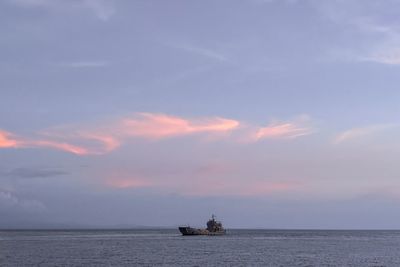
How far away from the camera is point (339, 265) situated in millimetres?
85562

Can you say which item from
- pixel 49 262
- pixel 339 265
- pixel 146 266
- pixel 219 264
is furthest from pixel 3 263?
pixel 339 265

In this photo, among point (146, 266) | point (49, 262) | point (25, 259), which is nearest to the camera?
point (146, 266)

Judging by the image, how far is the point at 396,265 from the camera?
281 feet

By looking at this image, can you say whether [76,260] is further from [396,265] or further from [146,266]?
[396,265]

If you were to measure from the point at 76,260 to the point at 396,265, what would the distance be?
47.0m

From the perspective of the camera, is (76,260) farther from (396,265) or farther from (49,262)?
(396,265)

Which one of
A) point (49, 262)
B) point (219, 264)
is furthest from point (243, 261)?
point (49, 262)

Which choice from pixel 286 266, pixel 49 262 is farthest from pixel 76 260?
pixel 286 266

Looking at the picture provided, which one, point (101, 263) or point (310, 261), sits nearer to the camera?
point (101, 263)

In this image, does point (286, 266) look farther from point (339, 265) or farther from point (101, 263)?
point (101, 263)

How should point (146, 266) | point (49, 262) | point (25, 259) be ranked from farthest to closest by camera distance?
point (25, 259) → point (49, 262) → point (146, 266)

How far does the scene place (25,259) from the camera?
3684 inches

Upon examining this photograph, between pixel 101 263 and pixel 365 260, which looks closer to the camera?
pixel 101 263

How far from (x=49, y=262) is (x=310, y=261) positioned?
3903 cm
